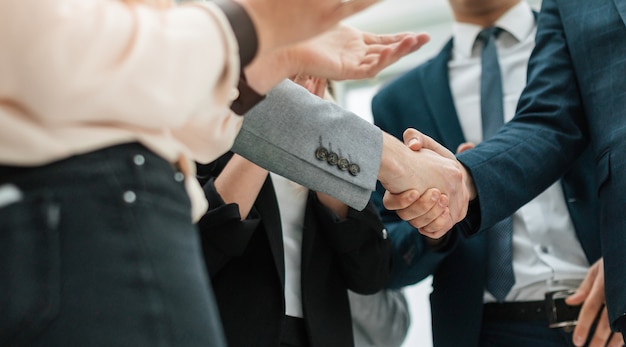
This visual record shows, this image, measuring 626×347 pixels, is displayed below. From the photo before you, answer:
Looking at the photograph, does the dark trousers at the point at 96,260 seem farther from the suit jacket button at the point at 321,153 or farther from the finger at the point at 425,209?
the finger at the point at 425,209

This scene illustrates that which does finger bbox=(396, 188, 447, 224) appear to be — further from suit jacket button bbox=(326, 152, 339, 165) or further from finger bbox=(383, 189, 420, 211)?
suit jacket button bbox=(326, 152, 339, 165)

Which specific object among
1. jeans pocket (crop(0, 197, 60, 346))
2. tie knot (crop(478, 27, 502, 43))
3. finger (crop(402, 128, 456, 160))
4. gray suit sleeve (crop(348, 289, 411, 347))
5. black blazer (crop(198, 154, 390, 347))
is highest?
jeans pocket (crop(0, 197, 60, 346))

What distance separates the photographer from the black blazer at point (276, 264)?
3.80 ft

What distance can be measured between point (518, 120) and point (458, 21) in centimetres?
47

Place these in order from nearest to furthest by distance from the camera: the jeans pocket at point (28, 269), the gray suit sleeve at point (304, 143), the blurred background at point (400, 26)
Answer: the jeans pocket at point (28, 269) → the gray suit sleeve at point (304, 143) → the blurred background at point (400, 26)

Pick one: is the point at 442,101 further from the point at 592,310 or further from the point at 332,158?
the point at 332,158

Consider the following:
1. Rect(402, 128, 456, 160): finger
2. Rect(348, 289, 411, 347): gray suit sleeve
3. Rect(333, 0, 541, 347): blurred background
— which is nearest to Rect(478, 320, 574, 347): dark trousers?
Rect(348, 289, 411, 347): gray suit sleeve

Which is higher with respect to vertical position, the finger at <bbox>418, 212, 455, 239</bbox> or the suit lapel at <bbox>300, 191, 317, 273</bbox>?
the finger at <bbox>418, 212, 455, 239</bbox>

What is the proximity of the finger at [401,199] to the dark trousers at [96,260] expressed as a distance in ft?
2.25

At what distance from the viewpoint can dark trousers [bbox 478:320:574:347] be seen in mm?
1455

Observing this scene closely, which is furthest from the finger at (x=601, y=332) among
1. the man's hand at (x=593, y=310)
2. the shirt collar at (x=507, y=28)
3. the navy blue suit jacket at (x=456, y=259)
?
the shirt collar at (x=507, y=28)

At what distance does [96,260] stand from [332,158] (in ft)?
1.75

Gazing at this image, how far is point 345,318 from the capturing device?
1323 mm

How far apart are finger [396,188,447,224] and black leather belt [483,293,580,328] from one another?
37 centimetres
